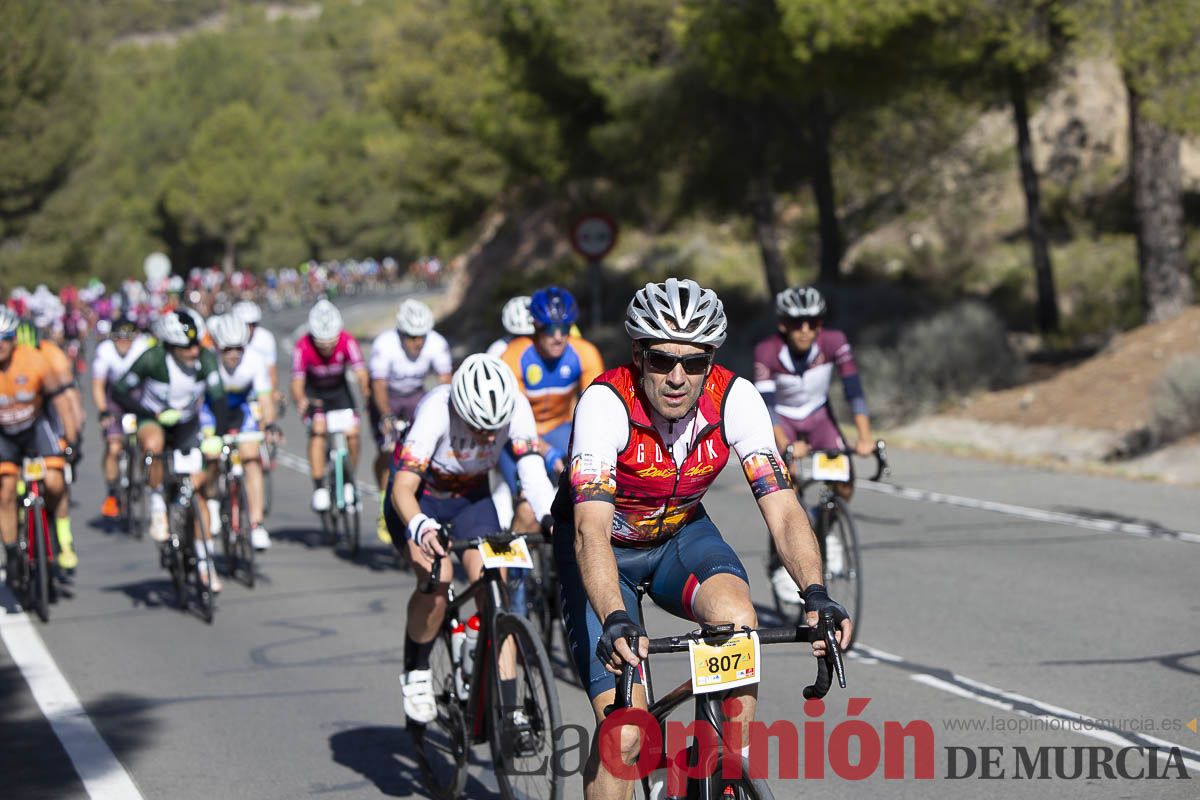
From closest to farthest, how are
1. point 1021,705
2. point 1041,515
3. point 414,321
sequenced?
point 1021,705 → point 414,321 → point 1041,515

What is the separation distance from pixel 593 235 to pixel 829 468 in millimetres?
12672

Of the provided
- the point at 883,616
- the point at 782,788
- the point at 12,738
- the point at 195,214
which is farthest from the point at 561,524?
the point at 195,214

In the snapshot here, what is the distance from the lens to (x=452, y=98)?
44500mm

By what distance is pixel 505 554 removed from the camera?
622cm

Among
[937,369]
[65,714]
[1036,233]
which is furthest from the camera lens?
[1036,233]

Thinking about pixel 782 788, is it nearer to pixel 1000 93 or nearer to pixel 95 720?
pixel 95 720

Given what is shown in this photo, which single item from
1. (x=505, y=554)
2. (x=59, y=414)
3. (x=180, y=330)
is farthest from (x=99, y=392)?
(x=505, y=554)

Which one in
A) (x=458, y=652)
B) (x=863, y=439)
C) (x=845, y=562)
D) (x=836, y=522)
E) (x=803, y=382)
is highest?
(x=803, y=382)

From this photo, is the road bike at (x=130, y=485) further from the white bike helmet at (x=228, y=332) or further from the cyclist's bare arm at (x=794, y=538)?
the cyclist's bare arm at (x=794, y=538)

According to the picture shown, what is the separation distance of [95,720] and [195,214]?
311 ft

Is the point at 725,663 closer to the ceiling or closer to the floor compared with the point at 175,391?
closer to the floor

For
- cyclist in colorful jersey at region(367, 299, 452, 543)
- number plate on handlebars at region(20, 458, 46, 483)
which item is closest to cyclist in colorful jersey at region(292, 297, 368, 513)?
cyclist in colorful jersey at region(367, 299, 452, 543)

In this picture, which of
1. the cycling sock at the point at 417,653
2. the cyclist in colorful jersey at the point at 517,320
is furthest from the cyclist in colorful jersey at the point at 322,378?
the cycling sock at the point at 417,653

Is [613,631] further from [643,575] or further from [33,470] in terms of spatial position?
[33,470]
